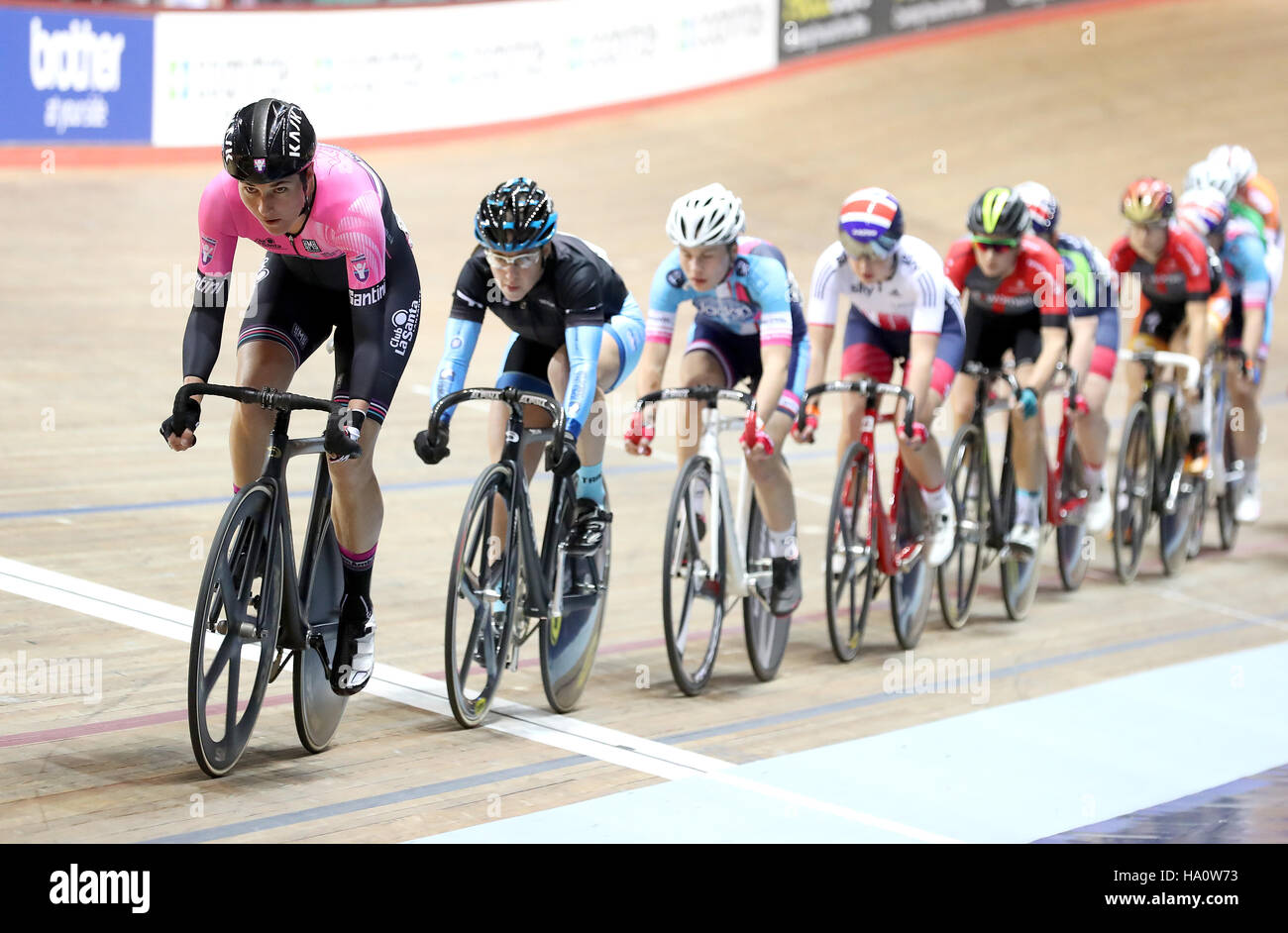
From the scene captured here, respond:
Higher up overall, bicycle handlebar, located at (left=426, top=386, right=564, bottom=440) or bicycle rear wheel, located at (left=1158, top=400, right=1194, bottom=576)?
bicycle handlebar, located at (left=426, top=386, right=564, bottom=440)

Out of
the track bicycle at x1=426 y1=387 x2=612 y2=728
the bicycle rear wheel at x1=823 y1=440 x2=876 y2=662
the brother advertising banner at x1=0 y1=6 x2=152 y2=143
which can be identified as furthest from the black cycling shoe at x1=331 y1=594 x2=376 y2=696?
the brother advertising banner at x1=0 y1=6 x2=152 y2=143

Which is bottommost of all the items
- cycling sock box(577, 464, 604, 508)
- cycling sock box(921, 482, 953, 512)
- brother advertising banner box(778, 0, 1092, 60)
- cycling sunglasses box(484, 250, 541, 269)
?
cycling sock box(921, 482, 953, 512)

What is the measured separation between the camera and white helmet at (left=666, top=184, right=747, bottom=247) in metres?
4.30

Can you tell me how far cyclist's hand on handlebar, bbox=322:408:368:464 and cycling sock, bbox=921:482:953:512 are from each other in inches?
95.6

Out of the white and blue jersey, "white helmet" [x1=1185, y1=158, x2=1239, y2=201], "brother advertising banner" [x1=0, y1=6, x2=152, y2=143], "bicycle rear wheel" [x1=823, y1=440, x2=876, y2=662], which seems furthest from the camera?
"brother advertising banner" [x1=0, y1=6, x2=152, y2=143]

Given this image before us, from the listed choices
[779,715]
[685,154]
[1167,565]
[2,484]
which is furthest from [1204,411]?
[685,154]

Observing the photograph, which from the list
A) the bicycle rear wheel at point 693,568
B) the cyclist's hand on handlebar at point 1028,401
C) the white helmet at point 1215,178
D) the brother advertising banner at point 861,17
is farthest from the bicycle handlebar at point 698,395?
the brother advertising banner at point 861,17

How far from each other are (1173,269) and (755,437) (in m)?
3.16

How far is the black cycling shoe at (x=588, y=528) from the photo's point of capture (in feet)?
13.6

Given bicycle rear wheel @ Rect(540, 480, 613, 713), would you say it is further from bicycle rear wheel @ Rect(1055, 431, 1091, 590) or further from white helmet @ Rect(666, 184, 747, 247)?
bicycle rear wheel @ Rect(1055, 431, 1091, 590)

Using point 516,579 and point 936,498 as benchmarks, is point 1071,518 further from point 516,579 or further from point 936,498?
point 516,579

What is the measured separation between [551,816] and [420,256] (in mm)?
7918

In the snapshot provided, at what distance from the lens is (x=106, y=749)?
3.55 metres

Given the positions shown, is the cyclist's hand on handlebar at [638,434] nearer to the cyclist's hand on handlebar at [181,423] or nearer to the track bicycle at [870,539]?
the track bicycle at [870,539]
